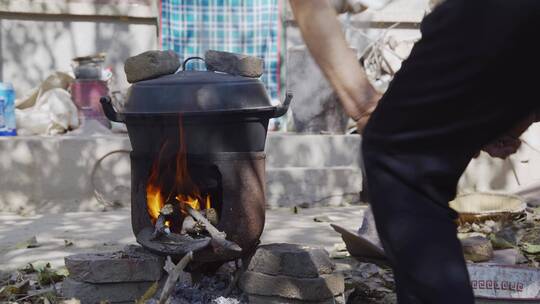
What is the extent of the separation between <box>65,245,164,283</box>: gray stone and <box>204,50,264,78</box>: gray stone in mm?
827

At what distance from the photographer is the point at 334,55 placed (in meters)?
2.06

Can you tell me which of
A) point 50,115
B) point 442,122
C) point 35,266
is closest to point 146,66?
point 35,266

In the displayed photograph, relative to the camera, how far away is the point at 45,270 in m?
3.71

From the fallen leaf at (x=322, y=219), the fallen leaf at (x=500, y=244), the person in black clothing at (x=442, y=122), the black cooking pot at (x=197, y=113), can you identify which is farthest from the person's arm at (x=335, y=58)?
the fallen leaf at (x=322, y=219)

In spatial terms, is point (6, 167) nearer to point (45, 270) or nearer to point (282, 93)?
point (45, 270)

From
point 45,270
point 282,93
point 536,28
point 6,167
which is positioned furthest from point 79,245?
point 282,93

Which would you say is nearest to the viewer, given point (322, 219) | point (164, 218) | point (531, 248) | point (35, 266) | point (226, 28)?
point (164, 218)

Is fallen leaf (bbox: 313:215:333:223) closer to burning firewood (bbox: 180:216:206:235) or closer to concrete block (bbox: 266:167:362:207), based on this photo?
concrete block (bbox: 266:167:362:207)

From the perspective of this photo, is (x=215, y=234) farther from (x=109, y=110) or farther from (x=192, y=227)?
(x=109, y=110)

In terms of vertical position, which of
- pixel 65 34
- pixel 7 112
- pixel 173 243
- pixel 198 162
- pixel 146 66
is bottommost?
pixel 173 243

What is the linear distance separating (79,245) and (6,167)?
1.77 metres

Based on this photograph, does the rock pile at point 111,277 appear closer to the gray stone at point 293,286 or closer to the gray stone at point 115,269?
the gray stone at point 115,269

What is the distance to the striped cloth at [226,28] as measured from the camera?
8.55 metres

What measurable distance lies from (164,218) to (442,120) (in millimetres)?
1604
